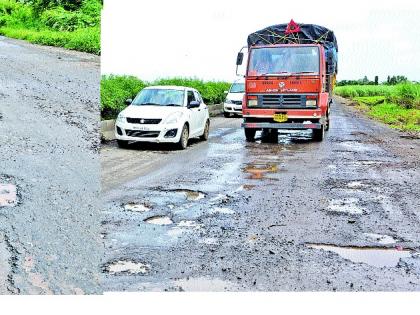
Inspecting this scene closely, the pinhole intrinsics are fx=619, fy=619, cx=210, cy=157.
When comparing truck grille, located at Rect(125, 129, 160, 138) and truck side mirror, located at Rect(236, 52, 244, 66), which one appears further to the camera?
truck side mirror, located at Rect(236, 52, 244, 66)

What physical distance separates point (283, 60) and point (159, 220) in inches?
255

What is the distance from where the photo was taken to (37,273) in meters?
4.16

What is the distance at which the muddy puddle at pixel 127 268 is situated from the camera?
419 centimetres

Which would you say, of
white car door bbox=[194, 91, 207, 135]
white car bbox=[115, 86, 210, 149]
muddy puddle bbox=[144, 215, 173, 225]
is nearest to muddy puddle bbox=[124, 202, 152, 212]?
muddy puddle bbox=[144, 215, 173, 225]

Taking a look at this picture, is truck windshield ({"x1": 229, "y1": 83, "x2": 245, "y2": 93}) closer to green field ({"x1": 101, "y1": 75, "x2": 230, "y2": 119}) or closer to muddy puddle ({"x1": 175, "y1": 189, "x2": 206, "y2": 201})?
green field ({"x1": 101, "y1": 75, "x2": 230, "y2": 119})

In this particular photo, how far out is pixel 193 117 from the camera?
10461 millimetres

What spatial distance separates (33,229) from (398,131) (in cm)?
1240

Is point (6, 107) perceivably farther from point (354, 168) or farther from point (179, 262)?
point (354, 168)

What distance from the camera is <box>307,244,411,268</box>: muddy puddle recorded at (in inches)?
175

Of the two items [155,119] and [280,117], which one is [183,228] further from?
[280,117]

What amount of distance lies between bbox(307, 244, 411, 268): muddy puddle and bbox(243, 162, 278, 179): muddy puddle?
2892 mm

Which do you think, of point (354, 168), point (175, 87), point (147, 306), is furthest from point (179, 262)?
point (175, 87)

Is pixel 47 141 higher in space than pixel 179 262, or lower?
higher

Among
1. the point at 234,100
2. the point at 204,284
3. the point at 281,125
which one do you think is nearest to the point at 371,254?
the point at 204,284
